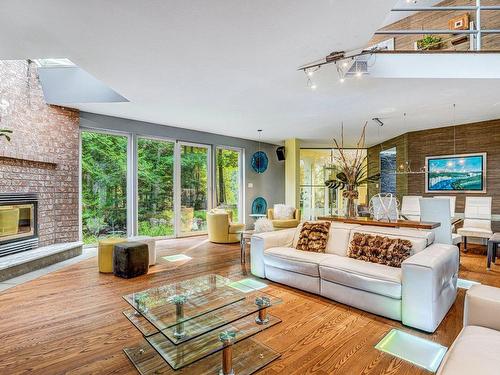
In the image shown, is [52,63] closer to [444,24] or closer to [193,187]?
[193,187]

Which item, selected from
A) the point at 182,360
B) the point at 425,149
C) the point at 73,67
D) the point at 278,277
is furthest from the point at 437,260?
the point at 73,67

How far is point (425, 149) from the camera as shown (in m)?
6.77

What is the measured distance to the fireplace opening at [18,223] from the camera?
395 cm

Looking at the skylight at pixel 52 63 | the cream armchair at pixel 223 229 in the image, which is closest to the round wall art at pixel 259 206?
the cream armchair at pixel 223 229

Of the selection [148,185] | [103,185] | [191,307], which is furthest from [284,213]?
[191,307]

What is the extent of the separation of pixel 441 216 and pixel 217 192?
16.8 ft

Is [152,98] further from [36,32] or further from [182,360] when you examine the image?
[182,360]

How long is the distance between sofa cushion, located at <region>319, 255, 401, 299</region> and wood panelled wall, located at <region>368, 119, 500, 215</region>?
4.96m

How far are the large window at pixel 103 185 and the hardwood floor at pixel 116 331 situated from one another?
197 centimetres

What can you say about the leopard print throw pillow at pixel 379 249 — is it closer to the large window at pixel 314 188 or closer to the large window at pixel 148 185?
the large window at pixel 148 185

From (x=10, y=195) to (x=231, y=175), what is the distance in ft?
16.3

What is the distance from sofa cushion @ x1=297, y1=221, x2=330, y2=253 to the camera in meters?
3.40

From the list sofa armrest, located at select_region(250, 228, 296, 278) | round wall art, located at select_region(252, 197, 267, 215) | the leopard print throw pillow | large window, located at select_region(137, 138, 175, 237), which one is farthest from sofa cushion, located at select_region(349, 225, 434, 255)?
round wall art, located at select_region(252, 197, 267, 215)

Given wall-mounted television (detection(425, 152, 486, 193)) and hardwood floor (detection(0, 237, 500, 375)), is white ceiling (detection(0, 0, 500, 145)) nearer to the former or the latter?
wall-mounted television (detection(425, 152, 486, 193))
